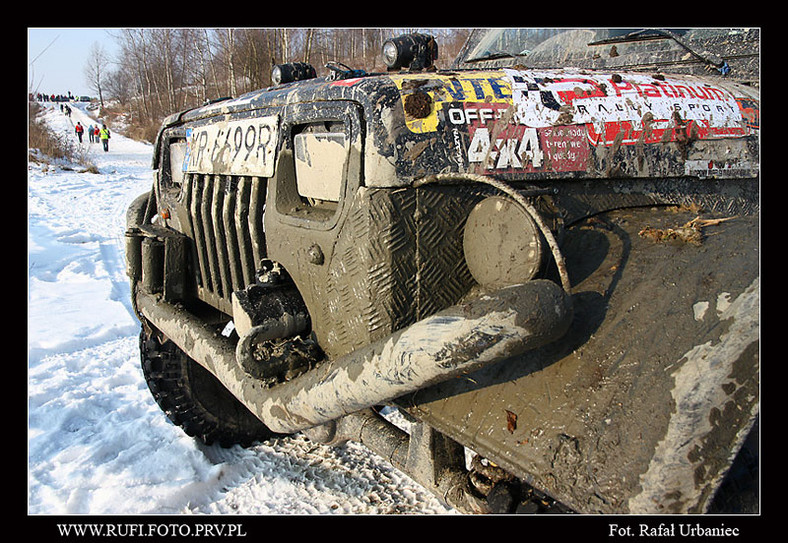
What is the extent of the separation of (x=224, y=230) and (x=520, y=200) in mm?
1582

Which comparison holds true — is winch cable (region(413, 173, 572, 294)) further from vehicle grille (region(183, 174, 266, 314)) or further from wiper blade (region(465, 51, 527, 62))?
wiper blade (region(465, 51, 527, 62))

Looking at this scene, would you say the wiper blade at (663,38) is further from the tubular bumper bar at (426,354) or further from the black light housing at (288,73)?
the tubular bumper bar at (426,354)

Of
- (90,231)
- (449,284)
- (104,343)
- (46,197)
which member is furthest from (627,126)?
(46,197)

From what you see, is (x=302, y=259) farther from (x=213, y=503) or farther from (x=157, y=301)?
(x=213, y=503)


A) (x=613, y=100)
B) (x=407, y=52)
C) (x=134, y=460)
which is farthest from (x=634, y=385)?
(x=134, y=460)

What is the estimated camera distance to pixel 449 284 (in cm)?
200

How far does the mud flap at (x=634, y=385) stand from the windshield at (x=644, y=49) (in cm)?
132

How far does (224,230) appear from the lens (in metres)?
2.86

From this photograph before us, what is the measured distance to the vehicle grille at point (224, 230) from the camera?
2.61 m

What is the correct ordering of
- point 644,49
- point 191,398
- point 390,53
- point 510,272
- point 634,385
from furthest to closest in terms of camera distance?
point 191,398
point 644,49
point 390,53
point 510,272
point 634,385

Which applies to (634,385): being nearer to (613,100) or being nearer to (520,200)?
(520,200)

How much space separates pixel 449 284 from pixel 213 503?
204 centimetres

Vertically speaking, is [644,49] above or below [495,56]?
below

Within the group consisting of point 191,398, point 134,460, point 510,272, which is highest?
point 510,272
